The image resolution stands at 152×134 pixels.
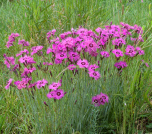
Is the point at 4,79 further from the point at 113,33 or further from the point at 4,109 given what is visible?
the point at 113,33

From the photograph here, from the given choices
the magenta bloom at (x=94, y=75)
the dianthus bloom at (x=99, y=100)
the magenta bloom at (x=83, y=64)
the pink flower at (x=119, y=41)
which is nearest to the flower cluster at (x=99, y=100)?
the dianthus bloom at (x=99, y=100)

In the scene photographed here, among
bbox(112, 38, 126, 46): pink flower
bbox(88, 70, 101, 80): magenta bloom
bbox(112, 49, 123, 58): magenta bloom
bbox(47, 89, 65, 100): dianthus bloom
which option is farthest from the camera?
bbox(112, 38, 126, 46): pink flower

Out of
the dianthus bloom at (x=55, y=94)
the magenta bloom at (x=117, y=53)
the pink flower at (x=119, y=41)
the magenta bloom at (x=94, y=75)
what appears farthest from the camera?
the pink flower at (x=119, y=41)

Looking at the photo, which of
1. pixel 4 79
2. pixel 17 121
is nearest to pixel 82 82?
pixel 17 121

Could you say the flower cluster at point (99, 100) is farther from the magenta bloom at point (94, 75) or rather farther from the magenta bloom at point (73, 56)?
the magenta bloom at point (73, 56)

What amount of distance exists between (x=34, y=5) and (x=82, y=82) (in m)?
1.85

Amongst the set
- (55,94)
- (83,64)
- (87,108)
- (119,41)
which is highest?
(119,41)

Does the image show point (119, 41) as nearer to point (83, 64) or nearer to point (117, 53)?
point (117, 53)

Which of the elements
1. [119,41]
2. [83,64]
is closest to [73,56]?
[83,64]

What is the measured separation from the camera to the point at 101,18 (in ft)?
10.7

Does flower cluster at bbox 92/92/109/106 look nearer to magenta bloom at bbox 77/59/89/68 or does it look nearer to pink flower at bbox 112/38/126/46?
magenta bloom at bbox 77/59/89/68

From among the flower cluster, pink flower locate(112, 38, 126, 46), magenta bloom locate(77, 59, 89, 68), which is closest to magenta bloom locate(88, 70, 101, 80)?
magenta bloom locate(77, 59, 89, 68)

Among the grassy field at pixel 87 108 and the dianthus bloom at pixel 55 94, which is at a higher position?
the dianthus bloom at pixel 55 94

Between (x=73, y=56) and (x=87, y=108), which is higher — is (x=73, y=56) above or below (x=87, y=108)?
above
